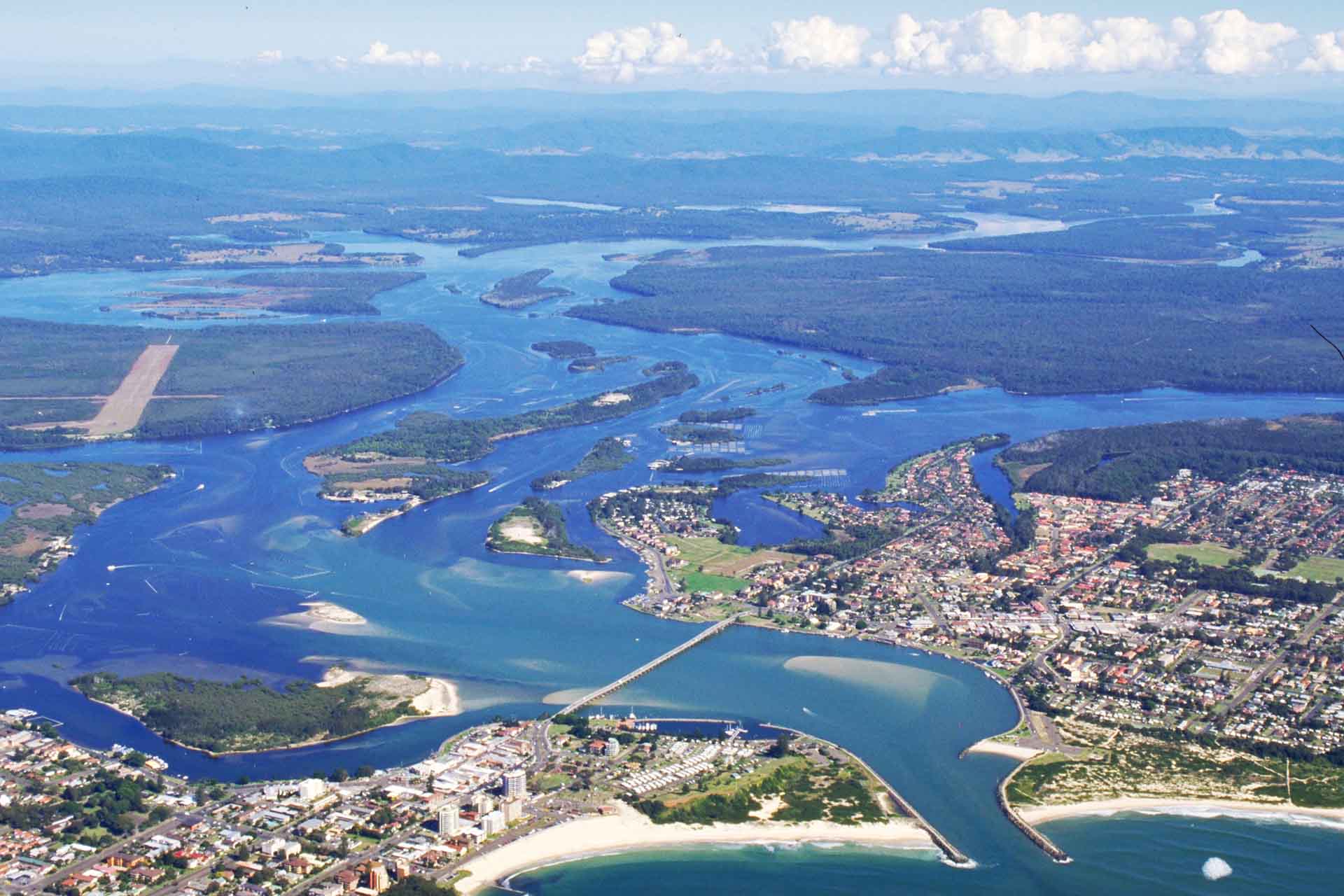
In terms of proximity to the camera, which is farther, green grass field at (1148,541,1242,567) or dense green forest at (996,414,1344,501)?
dense green forest at (996,414,1344,501)

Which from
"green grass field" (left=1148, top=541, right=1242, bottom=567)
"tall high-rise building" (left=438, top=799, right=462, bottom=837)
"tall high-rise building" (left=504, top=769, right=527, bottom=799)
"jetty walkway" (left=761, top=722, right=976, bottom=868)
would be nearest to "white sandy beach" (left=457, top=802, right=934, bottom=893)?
"jetty walkway" (left=761, top=722, right=976, bottom=868)

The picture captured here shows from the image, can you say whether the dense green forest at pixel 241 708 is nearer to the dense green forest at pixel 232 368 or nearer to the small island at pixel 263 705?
the small island at pixel 263 705

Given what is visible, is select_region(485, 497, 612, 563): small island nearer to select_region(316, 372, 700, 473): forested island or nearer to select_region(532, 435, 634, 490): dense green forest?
select_region(532, 435, 634, 490): dense green forest

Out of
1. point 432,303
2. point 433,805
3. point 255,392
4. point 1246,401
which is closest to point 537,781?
point 433,805

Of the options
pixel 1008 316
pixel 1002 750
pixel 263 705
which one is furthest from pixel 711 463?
pixel 1008 316

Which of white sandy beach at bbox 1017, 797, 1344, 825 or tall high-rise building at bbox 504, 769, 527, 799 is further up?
tall high-rise building at bbox 504, 769, 527, 799
